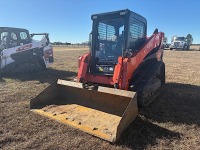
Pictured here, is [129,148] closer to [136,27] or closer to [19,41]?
[136,27]

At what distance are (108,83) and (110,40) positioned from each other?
132cm

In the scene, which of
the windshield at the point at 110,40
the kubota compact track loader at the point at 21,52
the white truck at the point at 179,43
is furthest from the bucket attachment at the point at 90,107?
the white truck at the point at 179,43

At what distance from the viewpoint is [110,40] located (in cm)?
636

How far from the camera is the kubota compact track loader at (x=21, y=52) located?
35.0 ft

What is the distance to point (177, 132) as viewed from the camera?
14.8 feet

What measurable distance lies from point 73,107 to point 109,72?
129 centimetres

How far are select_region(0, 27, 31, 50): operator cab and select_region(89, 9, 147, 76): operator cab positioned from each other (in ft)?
20.6

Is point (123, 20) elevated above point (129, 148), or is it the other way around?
point (123, 20)

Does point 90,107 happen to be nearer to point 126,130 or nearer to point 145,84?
point 126,130

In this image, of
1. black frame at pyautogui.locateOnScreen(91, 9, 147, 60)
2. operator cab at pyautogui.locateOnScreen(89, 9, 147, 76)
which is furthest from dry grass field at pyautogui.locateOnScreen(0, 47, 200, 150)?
black frame at pyautogui.locateOnScreen(91, 9, 147, 60)

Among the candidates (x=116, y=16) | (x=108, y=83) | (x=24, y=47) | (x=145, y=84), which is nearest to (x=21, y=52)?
(x=24, y=47)

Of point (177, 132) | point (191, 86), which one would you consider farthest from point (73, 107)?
point (191, 86)

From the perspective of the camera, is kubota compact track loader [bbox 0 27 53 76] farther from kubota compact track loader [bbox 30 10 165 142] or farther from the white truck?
the white truck

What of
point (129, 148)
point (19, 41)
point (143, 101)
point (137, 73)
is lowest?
point (129, 148)
